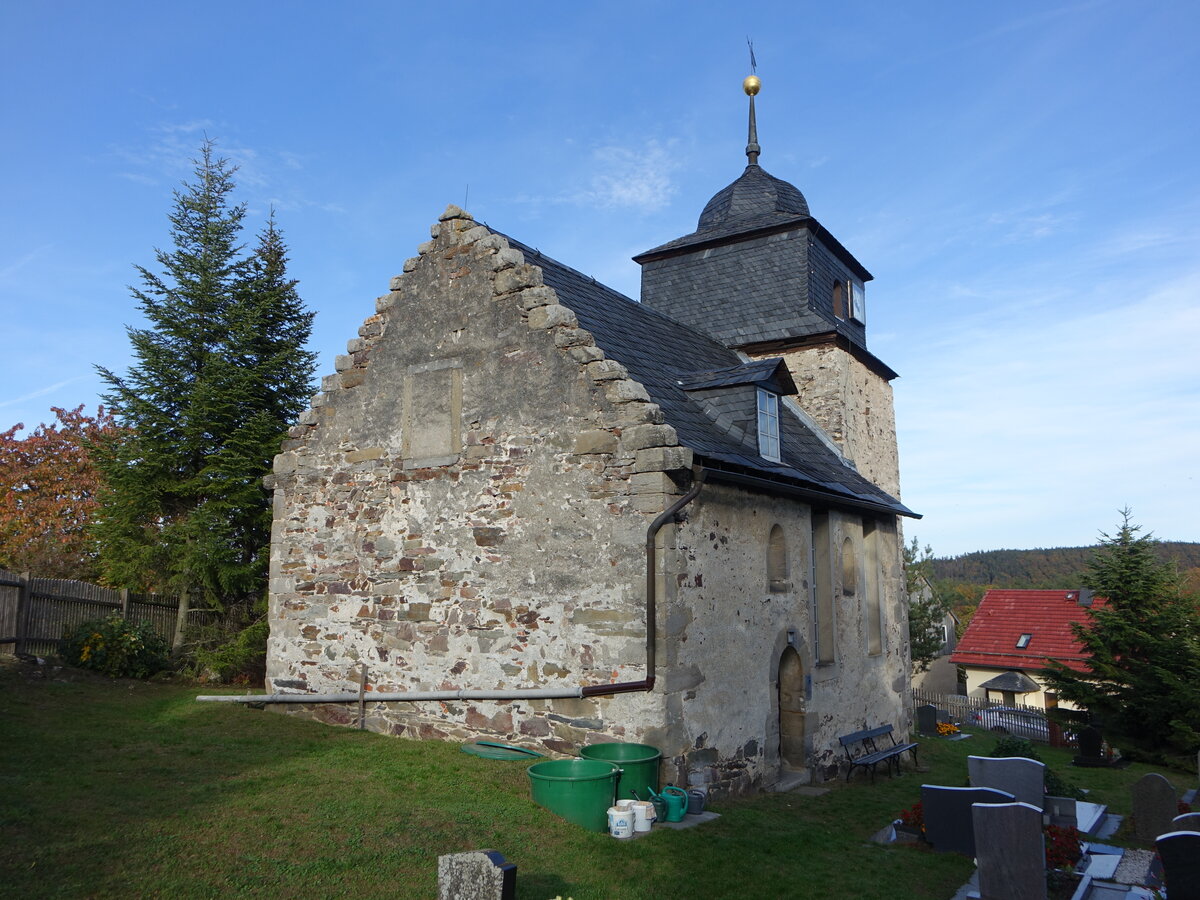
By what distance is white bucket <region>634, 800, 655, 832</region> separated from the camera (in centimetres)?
841

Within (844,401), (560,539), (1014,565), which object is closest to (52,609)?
(560,539)

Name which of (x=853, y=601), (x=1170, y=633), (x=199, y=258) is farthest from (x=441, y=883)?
(x=1170, y=633)

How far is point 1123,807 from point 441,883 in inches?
464

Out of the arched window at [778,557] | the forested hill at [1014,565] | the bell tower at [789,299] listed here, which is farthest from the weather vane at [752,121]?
the forested hill at [1014,565]

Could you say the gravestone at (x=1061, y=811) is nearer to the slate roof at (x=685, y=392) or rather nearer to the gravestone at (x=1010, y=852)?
the gravestone at (x=1010, y=852)

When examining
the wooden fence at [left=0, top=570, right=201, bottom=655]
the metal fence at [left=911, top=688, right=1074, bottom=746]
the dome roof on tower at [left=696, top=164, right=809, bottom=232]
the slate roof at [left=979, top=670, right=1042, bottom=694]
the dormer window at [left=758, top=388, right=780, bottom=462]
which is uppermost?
the dome roof on tower at [left=696, top=164, right=809, bottom=232]

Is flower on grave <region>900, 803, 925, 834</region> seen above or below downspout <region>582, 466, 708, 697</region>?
below

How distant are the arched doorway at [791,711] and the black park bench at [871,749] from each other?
4.52 ft

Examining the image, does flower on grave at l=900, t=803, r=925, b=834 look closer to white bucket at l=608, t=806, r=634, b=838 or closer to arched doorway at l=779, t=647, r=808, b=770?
arched doorway at l=779, t=647, r=808, b=770

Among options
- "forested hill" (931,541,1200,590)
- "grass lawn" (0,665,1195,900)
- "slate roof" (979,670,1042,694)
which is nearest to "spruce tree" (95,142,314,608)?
"grass lawn" (0,665,1195,900)

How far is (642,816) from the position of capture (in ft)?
27.7

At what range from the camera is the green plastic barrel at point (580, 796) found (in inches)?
328

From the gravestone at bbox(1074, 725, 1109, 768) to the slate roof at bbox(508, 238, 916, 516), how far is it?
5.92 meters

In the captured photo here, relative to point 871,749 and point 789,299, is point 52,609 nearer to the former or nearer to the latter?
point 871,749
